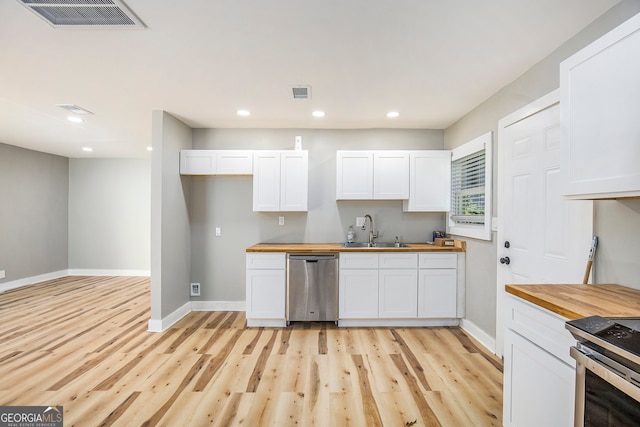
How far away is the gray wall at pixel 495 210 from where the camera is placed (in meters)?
1.57

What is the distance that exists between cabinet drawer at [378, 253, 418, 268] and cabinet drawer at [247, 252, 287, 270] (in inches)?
46.6

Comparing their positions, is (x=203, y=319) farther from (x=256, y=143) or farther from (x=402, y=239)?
(x=402, y=239)

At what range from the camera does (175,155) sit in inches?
141

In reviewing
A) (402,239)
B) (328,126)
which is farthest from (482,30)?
(402,239)

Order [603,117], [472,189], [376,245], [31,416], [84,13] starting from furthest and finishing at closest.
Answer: [376,245], [472,189], [31,416], [84,13], [603,117]

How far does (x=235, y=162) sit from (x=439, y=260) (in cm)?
284

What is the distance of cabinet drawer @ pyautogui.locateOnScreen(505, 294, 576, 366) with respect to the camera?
1233mm

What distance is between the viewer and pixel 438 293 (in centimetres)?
342

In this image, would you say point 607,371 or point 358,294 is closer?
point 607,371

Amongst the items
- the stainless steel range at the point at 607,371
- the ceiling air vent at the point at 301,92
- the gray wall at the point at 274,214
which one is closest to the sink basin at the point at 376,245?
the gray wall at the point at 274,214

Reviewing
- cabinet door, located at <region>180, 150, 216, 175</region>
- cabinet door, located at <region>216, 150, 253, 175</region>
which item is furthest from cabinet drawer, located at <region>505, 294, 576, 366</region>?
cabinet door, located at <region>180, 150, 216, 175</region>

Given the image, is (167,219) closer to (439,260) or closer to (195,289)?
(195,289)

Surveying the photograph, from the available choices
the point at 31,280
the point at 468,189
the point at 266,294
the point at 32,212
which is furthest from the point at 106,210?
the point at 468,189

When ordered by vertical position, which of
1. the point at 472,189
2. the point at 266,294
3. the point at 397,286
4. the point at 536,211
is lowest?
the point at 266,294
